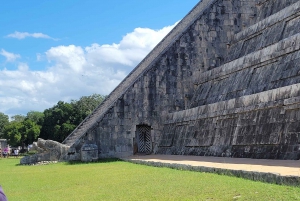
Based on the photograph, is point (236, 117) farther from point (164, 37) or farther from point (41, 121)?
point (41, 121)

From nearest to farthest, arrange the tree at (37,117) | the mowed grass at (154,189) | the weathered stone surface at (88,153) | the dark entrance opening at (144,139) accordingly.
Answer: the mowed grass at (154,189), the weathered stone surface at (88,153), the dark entrance opening at (144,139), the tree at (37,117)

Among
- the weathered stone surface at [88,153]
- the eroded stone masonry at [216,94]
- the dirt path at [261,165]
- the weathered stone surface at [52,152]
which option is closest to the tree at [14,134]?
the eroded stone masonry at [216,94]

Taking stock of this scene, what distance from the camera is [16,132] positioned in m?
35.1

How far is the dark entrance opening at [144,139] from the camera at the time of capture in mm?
15820

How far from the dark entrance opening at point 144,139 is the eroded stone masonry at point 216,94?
4cm

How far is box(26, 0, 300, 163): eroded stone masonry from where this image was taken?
371 inches

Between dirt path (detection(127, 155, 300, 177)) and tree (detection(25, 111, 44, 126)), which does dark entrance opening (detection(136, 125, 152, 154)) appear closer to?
dirt path (detection(127, 155, 300, 177))

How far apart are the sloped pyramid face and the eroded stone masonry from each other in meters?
0.03

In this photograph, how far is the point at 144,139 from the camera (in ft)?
52.4

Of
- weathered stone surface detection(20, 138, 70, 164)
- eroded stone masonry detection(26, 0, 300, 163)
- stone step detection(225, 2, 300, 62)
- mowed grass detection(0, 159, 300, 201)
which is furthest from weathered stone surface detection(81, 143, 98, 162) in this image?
stone step detection(225, 2, 300, 62)

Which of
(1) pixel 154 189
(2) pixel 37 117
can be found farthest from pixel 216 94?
(2) pixel 37 117

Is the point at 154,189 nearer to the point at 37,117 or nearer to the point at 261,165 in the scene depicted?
Answer: the point at 261,165

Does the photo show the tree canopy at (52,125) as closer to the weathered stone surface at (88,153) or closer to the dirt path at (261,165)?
the weathered stone surface at (88,153)

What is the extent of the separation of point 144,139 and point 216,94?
4009 mm
